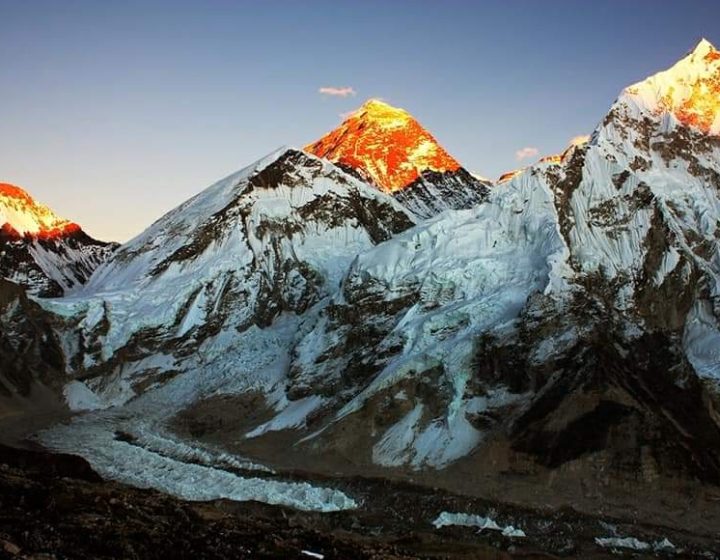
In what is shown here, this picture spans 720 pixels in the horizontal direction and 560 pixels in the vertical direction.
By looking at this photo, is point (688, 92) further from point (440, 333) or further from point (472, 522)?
point (472, 522)

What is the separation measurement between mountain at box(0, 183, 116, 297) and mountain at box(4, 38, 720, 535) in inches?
817

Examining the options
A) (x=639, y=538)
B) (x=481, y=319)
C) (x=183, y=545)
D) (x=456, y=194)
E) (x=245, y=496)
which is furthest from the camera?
(x=456, y=194)

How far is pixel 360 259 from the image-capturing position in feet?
339

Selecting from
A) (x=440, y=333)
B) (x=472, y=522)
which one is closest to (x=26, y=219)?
(x=440, y=333)

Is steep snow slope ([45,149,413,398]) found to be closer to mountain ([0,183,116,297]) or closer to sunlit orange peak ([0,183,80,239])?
mountain ([0,183,116,297])

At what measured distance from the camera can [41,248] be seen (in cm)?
16862

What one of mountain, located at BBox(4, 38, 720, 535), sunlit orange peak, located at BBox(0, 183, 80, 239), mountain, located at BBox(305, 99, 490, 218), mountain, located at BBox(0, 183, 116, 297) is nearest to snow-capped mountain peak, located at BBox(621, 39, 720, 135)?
mountain, located at BBox(4, 38, 720, 535)

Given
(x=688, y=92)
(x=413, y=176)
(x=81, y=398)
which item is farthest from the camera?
(x=413, y=176)

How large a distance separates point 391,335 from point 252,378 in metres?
21.2

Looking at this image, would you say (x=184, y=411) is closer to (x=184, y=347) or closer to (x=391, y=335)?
(x=184, y=347)

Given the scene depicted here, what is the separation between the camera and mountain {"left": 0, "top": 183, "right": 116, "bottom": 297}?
149875 millimetres

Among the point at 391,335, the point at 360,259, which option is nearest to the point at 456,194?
the point at 360,259

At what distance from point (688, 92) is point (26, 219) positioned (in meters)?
130

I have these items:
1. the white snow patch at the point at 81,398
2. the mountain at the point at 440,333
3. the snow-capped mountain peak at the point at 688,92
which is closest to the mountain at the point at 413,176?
the mountain at the point at 440,333
